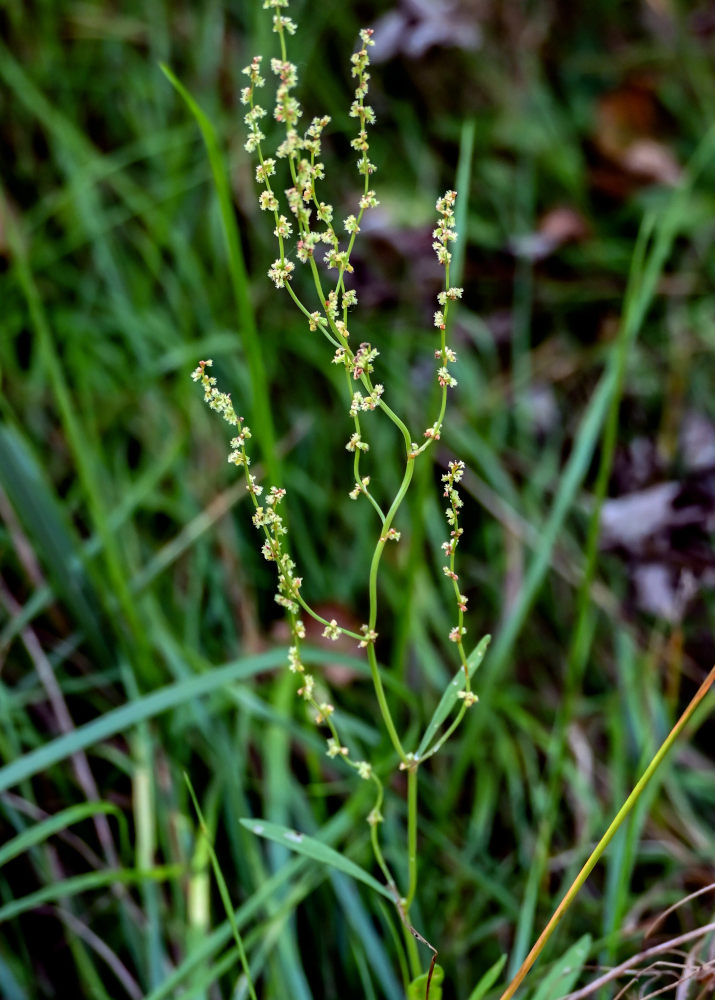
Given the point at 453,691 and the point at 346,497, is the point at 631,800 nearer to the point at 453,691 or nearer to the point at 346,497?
the point at 453,691

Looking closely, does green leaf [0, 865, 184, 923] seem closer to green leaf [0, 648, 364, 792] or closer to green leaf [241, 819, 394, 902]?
green leaf [0, 648, 364, 792]

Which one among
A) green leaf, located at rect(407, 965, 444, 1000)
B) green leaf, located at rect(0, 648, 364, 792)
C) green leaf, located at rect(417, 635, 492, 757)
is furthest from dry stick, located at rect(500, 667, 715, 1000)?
green leaf, located at rect(0, 648, 364, 792)

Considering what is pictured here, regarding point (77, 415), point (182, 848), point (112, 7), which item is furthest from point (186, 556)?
point (112, 7)

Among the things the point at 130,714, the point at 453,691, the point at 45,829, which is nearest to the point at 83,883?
the point at 45,829

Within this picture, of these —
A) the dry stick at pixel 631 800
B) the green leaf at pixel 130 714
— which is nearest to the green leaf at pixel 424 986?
the dry stick at pixel 631 800

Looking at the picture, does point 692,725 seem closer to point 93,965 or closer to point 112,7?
point 93,965

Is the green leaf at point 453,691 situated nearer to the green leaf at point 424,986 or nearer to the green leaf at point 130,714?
the green leaf at point 424,986

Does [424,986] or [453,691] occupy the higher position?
[453,691]
